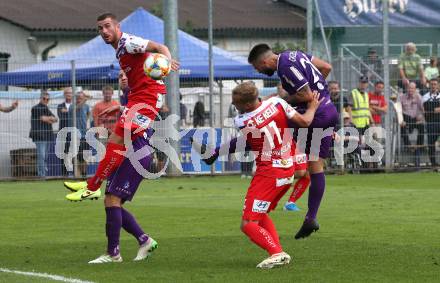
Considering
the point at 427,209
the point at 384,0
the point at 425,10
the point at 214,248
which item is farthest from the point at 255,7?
the point at 214,248

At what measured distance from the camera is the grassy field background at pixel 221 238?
32.3 ft

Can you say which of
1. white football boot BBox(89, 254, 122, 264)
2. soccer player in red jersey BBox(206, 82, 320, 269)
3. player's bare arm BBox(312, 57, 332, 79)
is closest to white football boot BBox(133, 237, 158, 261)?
white football boot BBox(89, 254, 122, 264)

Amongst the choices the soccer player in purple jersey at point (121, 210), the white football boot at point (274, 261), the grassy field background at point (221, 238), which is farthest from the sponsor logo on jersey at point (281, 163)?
the soccer player in purple jersey at point (121, 210)

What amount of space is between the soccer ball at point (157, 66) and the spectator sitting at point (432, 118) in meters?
16.3

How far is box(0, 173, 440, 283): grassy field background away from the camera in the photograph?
32.3 ft

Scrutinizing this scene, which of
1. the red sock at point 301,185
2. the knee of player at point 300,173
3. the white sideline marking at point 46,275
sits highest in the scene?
the knee of player at point 300,173

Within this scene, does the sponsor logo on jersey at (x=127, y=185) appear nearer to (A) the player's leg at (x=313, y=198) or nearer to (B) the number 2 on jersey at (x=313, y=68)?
(A) the player's leg at (x=313, y=198)

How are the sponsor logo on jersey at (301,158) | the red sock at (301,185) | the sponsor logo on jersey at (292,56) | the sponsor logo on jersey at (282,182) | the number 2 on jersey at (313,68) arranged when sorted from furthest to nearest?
the red sock at (301,185) → the sponsor logo on jersey at (301,158) → the number 2 on jersey at (313,68) → the sponsor logo on jersey at (292,56) → the sponsor logo on jersey at (282,182)

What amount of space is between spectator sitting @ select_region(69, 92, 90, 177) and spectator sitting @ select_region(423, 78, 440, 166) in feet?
26.1

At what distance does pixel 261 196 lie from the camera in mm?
10242

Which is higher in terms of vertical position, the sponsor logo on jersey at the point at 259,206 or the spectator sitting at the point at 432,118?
the spectator sitting at the point at 432,118

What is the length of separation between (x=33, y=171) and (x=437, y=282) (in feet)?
60.0

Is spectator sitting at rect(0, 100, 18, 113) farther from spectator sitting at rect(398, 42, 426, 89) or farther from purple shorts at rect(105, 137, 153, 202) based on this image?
purple shorts at rect(105, 137, 153, 202)

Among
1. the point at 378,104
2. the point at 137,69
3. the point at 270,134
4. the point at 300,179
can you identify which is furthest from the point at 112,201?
the point at 378,104
